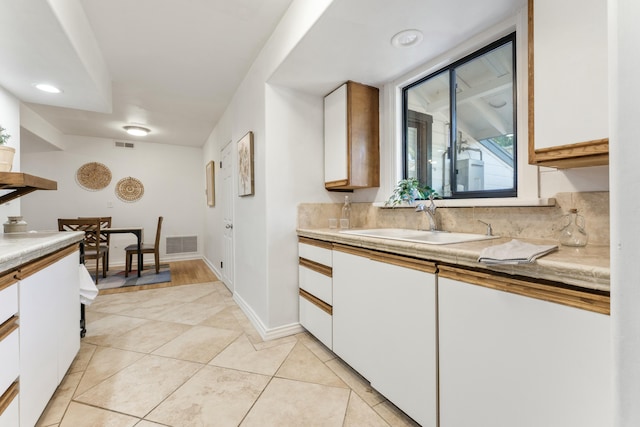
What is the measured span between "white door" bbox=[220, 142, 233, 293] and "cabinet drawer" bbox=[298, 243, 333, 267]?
160 cm

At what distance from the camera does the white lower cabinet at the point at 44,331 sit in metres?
1.23

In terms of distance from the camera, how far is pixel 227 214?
13.0ft

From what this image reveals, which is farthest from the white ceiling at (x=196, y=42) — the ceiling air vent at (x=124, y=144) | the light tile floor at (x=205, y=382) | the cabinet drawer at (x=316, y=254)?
the ceiling air vent at (x=124, y=144)

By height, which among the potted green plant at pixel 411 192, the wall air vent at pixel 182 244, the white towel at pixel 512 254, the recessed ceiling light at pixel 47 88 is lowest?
the wall air vent at pixel 182 244

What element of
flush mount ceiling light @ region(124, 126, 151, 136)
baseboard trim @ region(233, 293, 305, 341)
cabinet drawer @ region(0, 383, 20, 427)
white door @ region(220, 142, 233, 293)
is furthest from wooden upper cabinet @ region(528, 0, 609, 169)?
flush mount ceiling light @ region(124, 126, 151, 136)

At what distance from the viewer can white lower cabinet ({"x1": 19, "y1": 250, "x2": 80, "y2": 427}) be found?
1.23 m

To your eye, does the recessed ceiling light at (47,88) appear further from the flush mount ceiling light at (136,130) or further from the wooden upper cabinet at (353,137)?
the wooden upper cabinet at (353,137)

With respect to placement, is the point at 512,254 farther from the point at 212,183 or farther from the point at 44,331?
the point at 212,183

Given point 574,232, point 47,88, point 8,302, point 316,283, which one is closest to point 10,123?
point 47,88

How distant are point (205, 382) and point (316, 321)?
82cm

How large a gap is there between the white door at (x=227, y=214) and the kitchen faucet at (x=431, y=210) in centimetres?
253

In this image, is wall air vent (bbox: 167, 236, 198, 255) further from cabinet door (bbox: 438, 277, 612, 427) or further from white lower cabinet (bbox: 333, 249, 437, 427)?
cabinet door (bbox: 438, 277, 612, 427)

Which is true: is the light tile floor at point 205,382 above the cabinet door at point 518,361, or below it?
below

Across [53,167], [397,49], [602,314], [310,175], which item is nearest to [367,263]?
[602,314]
